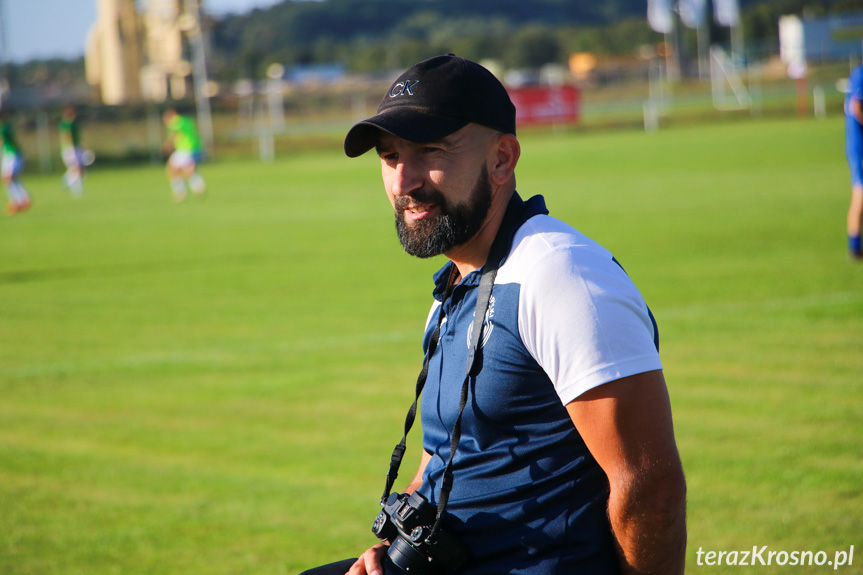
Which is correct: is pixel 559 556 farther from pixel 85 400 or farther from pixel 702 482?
pixel 85 400

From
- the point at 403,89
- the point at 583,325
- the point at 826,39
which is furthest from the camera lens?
the point at 826,39

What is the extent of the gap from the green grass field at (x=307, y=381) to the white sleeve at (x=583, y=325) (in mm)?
2587

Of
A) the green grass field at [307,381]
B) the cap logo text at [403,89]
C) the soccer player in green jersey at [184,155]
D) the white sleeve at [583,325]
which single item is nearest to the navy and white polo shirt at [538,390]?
the white sleeve at [583,325]

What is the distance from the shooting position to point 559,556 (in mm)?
2570

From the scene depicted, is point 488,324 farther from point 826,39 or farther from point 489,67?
point 489,67

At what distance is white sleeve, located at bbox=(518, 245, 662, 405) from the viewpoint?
7.70 ft

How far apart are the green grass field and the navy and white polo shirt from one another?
7.49ft

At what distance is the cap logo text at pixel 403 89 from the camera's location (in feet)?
9.11

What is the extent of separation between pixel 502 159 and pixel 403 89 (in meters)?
0.35

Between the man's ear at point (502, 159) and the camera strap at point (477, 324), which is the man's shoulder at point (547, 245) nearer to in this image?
the camera strap at point (477, 324)

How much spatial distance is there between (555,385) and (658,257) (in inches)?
449

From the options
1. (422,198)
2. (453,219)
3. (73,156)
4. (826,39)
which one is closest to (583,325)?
(453,219)

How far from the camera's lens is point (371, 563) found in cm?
287

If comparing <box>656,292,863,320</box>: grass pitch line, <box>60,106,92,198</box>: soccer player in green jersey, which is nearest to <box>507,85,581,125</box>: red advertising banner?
<box>60,106,92,198</box>: soccer player in green jersey
